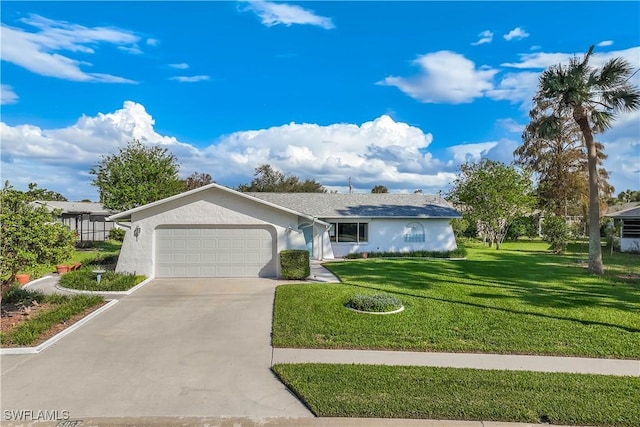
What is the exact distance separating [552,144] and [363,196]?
26.4m

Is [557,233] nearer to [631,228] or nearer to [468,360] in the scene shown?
[631,228]

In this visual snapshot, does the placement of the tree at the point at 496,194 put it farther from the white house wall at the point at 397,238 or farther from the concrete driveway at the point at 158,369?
the concrete driveway at the point at 158,369

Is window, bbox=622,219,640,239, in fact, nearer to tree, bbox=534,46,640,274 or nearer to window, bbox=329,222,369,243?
tree, bbox=534,46,640,274

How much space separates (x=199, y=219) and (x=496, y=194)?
858 inches

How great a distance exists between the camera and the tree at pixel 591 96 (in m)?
14.9

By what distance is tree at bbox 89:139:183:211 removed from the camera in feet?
80.3

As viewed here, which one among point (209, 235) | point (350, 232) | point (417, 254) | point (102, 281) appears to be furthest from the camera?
point (350, 232)

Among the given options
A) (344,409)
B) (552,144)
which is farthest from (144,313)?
(552,144)

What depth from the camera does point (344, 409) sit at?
205 inches

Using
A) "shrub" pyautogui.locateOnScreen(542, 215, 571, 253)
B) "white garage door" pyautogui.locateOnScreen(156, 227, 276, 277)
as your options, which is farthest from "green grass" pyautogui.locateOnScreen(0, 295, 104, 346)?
"shrub" pyautogui.locateOnScreen(542, 215, 571, 253)

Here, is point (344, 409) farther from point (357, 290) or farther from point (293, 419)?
point (357, 290)

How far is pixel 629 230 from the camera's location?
87.2ft

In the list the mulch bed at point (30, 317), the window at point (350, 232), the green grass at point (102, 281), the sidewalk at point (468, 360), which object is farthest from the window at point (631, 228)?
the mulch bed at point (30, 317)

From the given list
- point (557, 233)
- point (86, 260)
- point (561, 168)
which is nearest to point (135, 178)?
point (86, 260)
